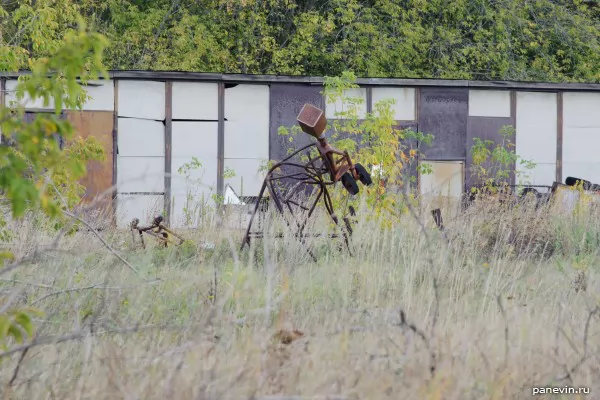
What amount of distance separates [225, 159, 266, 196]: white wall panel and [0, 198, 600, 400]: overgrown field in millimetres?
9326

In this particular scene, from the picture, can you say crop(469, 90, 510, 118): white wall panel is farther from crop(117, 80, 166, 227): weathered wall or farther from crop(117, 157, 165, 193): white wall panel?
crop(117, 157, 165, 193): white wall panel

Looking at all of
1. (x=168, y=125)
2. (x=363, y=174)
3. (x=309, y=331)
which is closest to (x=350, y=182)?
(x=363, y=174)

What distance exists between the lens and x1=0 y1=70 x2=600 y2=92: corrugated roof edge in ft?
54.6

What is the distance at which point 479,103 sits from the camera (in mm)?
18281

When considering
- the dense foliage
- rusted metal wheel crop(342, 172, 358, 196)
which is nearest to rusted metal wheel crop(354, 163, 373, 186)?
rusted metal wheel crop(342, 172, 358, 196)

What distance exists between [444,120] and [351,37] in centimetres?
514

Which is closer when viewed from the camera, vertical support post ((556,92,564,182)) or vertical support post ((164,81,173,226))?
vertical support post ((164,81,173,226))

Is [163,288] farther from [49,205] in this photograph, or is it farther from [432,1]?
[432,1]

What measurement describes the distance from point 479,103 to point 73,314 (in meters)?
14.3

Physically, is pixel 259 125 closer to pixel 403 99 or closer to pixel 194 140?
pixel 194 140

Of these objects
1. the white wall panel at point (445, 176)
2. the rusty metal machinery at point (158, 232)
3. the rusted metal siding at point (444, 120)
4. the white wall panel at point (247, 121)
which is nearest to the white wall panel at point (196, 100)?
the white wall panel at point (247, 121)

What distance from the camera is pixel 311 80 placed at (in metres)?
17.3

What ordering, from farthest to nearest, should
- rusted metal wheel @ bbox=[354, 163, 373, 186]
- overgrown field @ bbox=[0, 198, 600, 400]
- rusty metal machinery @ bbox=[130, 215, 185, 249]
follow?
rusty metal machinery @ bbox=[130, 215, 185, 249] → rusted metal wheel @ bbox=[354, 163, 373, 186] → overgrown field @ bbox=[0, 198, 600, 400]

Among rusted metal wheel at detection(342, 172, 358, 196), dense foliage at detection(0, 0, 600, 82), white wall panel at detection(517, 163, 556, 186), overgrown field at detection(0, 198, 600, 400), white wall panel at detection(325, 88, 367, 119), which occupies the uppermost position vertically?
dense foliage at detection(0, 0, 600, 82)
